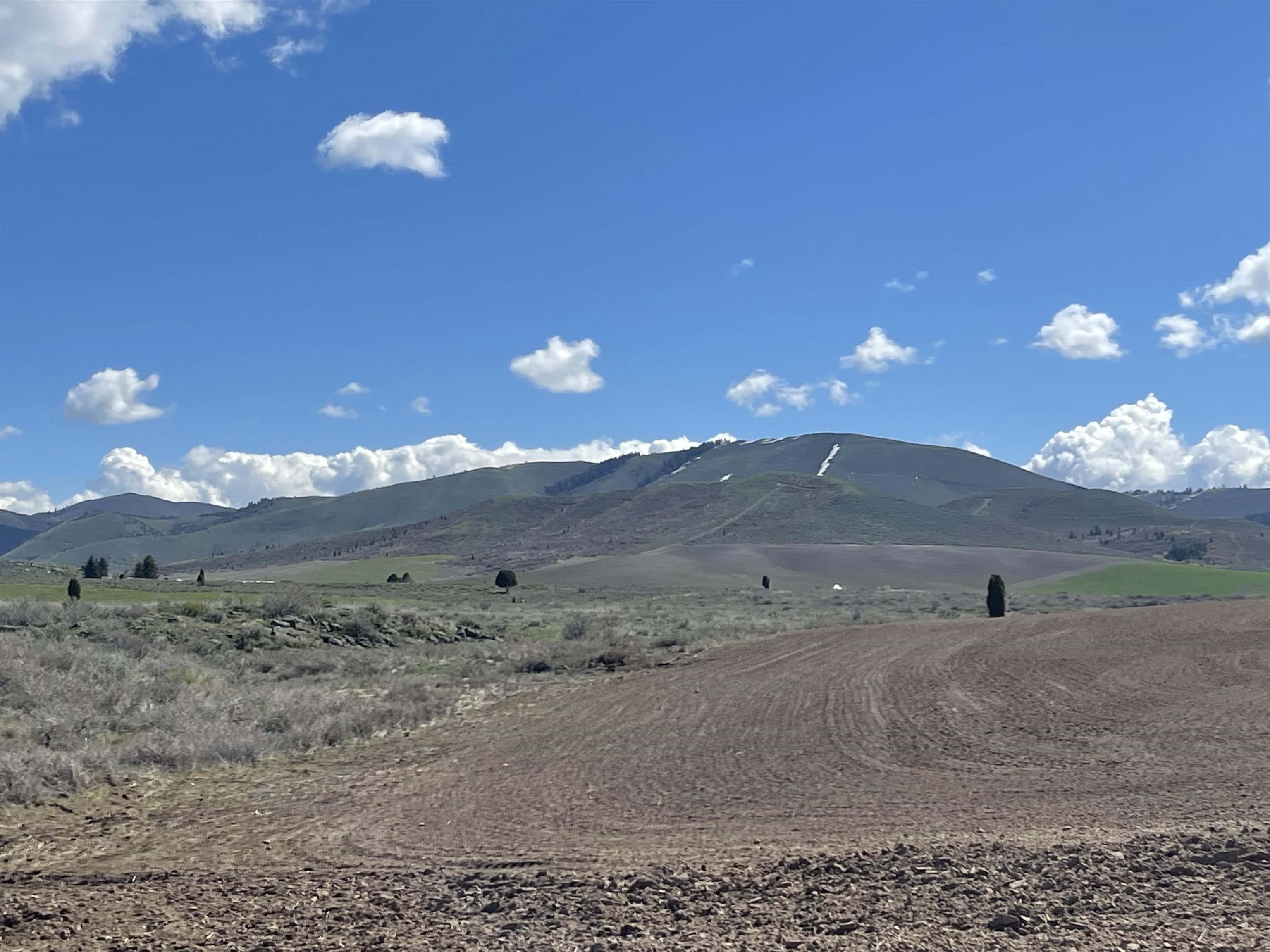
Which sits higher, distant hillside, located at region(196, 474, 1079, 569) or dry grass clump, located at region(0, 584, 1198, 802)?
distant hillside, located at region(196, 474, 1079, 569)

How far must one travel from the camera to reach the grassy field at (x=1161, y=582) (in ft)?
264

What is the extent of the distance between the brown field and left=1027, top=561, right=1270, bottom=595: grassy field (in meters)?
68.3

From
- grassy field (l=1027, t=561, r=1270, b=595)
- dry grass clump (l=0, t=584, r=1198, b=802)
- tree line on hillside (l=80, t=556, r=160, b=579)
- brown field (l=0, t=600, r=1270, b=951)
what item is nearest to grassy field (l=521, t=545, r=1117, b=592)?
grassy field (l=1027, t=561, r=1270, b=595)

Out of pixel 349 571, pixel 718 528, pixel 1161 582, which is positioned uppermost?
pixel 718 528

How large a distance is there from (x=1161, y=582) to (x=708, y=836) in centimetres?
9276

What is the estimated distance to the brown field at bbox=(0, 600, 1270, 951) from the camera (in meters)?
6.98

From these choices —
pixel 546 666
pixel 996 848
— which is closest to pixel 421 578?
pixel 546 666

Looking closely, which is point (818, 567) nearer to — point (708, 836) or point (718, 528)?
point (718, 528)

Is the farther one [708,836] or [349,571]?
[349,571]

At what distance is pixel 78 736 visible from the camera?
13.4 metres

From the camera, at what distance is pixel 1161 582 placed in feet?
297

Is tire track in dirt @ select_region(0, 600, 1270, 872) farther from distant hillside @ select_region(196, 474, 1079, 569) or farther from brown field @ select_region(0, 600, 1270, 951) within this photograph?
distant hillside @ select_region(196, 474, 1079, 569)

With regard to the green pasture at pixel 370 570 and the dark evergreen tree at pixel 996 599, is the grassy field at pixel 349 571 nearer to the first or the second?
the green pasture at pixel 370 570

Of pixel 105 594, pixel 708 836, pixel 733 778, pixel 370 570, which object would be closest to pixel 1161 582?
pixel 105 594
